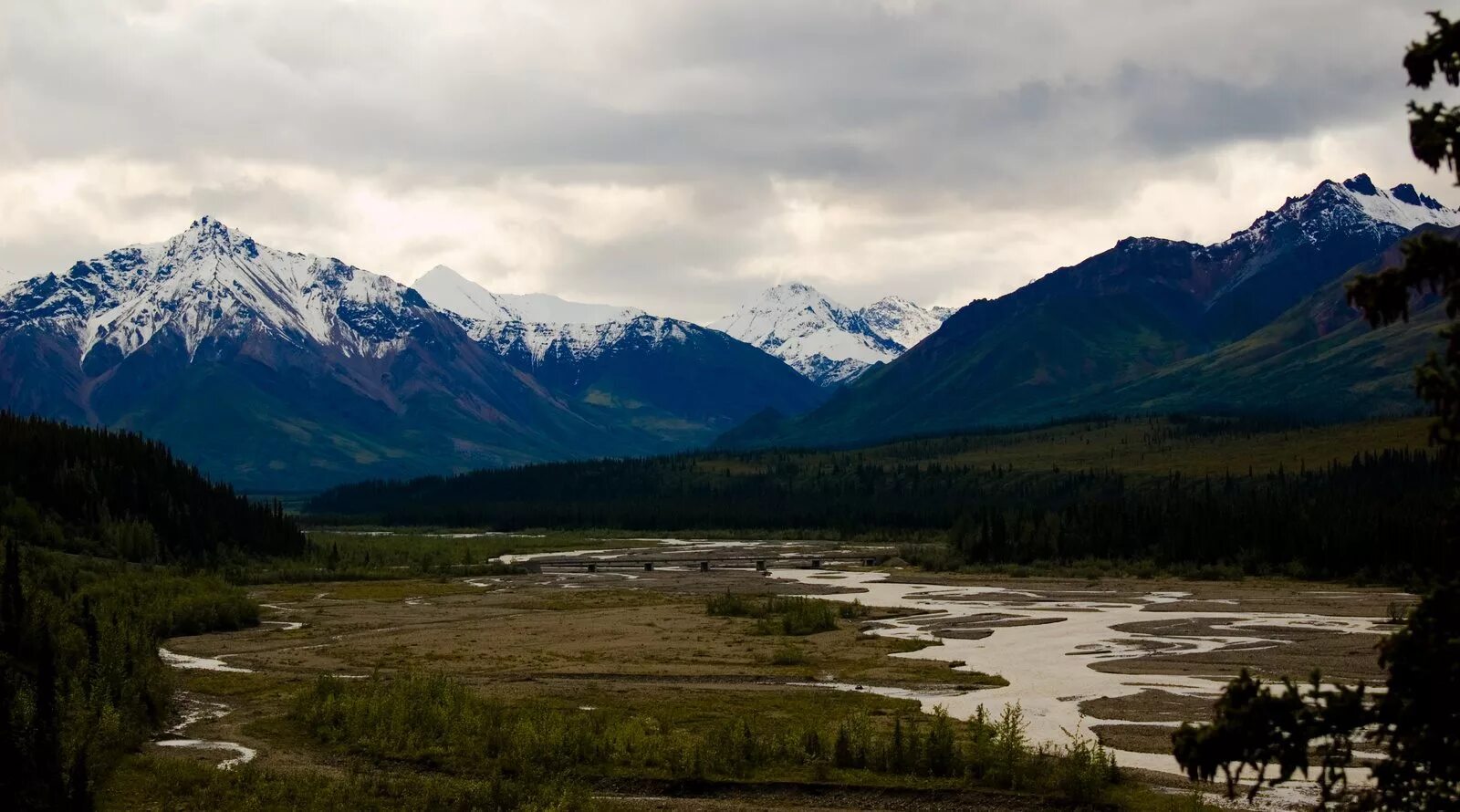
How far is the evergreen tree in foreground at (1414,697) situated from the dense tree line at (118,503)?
115381mm

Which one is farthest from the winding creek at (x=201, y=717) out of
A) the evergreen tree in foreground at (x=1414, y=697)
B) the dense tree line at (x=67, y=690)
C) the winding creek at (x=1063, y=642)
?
the evergreen tree in foreground at (x=1414, y=697)

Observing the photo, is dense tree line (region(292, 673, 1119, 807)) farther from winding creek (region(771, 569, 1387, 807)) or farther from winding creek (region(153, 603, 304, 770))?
winding creek (region(771, 569, 1387, 807))

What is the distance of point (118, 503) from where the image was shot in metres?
146

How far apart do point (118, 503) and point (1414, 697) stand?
480 ft

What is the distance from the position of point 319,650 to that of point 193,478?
3863 inches

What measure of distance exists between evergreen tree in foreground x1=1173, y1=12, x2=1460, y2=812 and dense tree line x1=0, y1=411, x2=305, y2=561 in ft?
379

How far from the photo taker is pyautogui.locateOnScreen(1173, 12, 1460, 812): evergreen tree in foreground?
62.0ft

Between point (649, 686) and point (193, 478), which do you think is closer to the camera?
point (649, 686)

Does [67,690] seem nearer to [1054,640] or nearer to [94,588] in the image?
[94,588]

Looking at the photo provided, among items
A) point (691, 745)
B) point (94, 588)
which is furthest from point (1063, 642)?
point (94, 588)

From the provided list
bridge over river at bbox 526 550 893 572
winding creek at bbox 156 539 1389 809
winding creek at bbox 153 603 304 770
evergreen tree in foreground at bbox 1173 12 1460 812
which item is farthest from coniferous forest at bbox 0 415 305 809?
bridge over river at bbox 526 550 893 572

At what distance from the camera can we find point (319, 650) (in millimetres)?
80125

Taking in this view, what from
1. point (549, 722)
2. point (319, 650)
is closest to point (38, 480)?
point (319, 650)

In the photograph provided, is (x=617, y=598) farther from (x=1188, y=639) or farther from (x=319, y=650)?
(x=1188, y=639)
